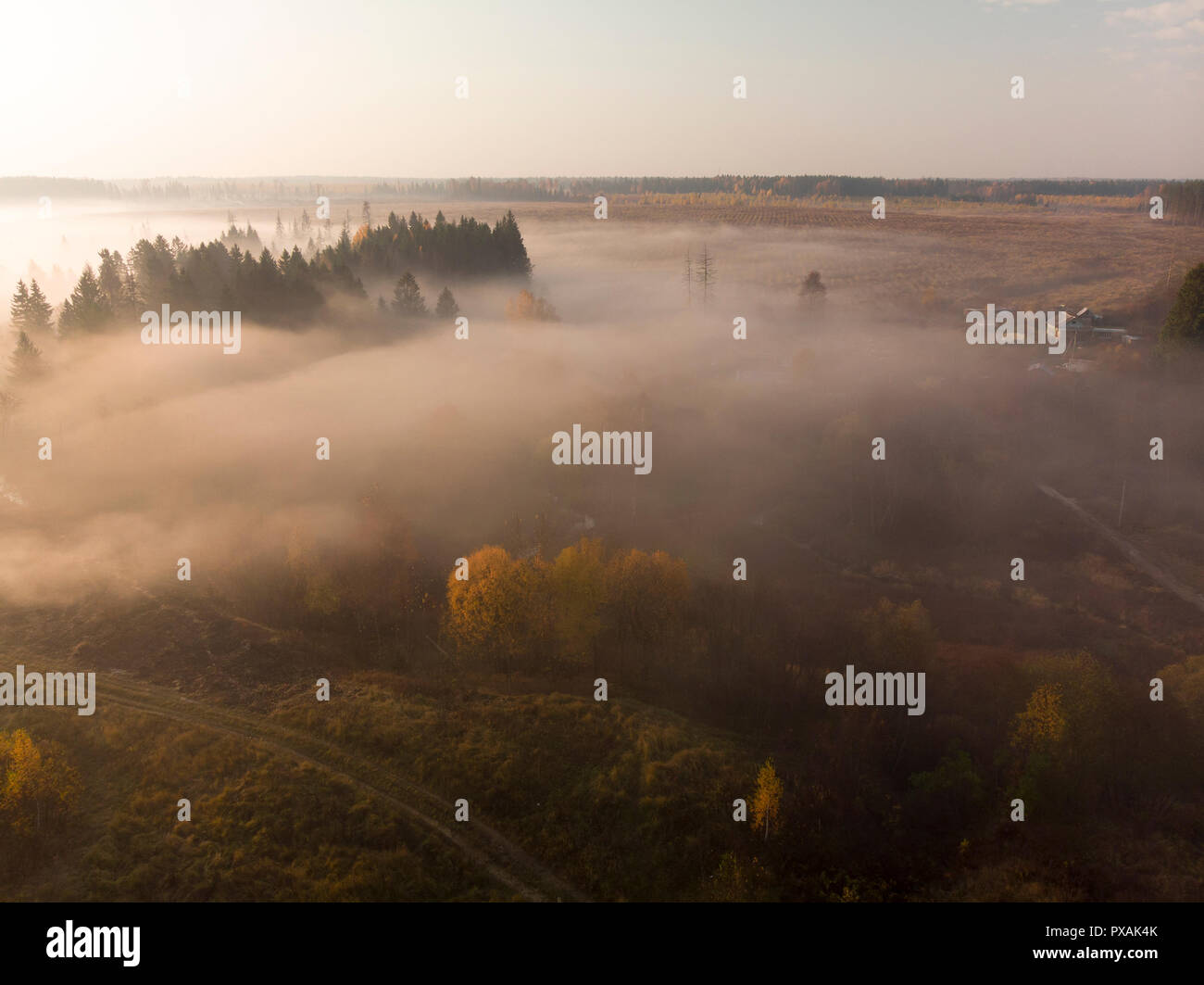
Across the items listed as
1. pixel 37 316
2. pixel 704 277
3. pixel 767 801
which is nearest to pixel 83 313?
pixel 37 316

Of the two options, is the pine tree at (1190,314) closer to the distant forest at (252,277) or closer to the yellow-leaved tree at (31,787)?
the distant forest at (252,277)

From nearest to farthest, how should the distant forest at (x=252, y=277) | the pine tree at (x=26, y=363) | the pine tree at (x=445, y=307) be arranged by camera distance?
the pine tree at (x=26, y=363)
the distant forest at (x=252, y=277)
the pine tree at (x=445, y=307)

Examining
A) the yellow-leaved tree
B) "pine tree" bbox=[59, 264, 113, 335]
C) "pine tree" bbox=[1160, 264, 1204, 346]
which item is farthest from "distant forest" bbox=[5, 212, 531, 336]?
"pine tree" bbox=[1160, 264, 1204, 346]

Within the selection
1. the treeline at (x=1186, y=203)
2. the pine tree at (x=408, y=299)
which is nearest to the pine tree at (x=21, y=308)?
the pine tree at (x=408, y=299)

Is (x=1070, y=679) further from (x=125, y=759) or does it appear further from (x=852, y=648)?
(x=125, y=759)

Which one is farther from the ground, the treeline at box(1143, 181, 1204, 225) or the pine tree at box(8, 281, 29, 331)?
the treeline at box(1143, 181, 1204, 225)

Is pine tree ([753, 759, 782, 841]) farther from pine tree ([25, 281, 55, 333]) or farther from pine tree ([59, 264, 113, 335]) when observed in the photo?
pine tree ([25, 281, 55, 333])

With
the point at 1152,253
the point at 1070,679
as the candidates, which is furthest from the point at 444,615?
the point at 1152,253
